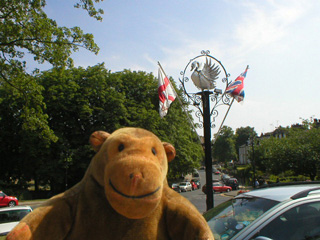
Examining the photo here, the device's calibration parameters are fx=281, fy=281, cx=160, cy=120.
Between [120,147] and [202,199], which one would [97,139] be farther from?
[202,199]

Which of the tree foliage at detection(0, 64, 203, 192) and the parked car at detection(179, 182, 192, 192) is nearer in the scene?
the tree foliage at detection(0, 64, 203, 192)

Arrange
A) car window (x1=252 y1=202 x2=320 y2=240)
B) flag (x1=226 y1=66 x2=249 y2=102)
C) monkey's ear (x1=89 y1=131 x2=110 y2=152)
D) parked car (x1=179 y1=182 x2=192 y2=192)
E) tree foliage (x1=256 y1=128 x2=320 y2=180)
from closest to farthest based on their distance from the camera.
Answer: monkey's ear (x1=89 y1=131 x2=110 y2=152), car window (x1=252 y1=202 x2=320 y2=240), flag (x1=226 y1=66 x2=249 y2=102), tree foliage (x1=256 y1=128 x2=320 y2=180), parked car (x1=179 y1=182 x2=192 y2=192)

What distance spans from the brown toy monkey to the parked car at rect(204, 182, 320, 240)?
1.02 meters

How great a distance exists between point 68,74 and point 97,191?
25827 millimetres

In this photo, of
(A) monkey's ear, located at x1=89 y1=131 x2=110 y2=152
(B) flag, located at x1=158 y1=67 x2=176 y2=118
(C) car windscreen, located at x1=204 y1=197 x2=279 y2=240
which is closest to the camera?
(A) monkey's ear, located at x1=89 y1=131 x2=110 y2=152

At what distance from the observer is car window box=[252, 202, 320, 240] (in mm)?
3127

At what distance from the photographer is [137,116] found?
82.6 feet

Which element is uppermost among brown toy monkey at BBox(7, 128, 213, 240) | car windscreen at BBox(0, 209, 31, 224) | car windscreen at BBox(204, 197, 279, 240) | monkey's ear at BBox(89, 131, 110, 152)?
monkey's ear at BBox(89, 131, 110, 152)

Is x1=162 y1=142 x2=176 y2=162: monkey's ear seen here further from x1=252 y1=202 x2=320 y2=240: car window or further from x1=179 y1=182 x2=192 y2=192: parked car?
x1=179 y1=182 x2=192 y2=192: parked car

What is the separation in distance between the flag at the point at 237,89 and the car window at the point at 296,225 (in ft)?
19.0

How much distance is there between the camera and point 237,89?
893 cm

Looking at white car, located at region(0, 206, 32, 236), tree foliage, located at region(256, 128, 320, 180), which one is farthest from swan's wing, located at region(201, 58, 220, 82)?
tree foliage, located at region(256, 128, 320, 180)

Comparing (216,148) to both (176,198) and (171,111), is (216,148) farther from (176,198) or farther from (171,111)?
(176,198)

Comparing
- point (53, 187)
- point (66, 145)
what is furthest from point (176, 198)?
point (53, 187)
